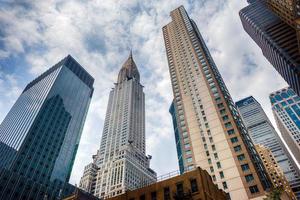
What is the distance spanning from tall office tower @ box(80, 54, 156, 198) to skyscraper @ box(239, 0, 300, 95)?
97665 millimetres

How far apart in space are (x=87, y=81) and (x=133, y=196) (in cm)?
15369

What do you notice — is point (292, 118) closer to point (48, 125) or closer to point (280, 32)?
point (280, 32)

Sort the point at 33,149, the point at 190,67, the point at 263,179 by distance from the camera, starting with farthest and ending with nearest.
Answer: the point at 33,149, the point at 190,67, the point at 263,179

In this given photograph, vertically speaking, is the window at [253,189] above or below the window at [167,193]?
above

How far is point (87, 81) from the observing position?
599 ft

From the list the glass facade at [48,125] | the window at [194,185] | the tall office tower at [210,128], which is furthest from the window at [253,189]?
the glass facade at [48,125]

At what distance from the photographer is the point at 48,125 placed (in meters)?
130

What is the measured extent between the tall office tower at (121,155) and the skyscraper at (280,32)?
97665 mm

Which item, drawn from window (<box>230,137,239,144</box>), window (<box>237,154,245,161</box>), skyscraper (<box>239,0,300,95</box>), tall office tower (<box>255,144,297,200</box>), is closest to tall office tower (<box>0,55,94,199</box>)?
window (<box>230,137,239,144</box>)

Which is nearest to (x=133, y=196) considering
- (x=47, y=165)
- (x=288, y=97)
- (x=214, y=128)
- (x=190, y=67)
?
(x=214, y=128)

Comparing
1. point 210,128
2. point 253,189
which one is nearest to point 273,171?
point 210,128

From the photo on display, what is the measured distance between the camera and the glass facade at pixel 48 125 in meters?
111

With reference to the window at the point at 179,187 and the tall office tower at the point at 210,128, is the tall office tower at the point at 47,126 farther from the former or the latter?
the window at the point at 179,187

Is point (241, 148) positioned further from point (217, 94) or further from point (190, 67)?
point (190, 67)
